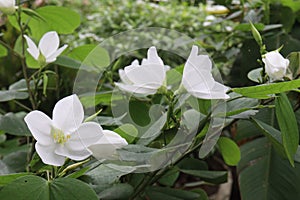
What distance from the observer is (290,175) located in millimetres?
813

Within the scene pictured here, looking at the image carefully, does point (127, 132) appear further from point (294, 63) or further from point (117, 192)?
point (294, 63)

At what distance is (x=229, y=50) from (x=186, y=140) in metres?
0.56

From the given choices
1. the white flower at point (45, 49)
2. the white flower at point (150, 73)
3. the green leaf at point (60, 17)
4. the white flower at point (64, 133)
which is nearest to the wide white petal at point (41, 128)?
the white flower at point (64, 133)

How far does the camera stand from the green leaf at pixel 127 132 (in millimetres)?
537

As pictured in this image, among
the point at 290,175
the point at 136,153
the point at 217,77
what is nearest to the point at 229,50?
the point at 290,175

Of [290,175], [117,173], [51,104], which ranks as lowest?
[51,104]

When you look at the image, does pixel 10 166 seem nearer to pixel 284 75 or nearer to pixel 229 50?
pixel 284 75

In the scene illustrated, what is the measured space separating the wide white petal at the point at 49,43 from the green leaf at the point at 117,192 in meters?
0.21

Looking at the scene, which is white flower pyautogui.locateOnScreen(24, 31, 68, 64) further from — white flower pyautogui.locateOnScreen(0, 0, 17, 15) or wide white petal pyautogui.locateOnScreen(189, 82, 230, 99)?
wide white petal pyautogui.locateOnScreen(189, 82, 230, 99)

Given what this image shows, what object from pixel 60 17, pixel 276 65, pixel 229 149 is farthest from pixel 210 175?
pixel 60 17

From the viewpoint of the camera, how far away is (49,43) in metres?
0.67

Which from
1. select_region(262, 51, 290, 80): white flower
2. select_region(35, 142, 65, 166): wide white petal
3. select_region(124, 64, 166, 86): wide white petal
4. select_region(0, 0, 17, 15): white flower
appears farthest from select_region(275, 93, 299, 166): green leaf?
select_region(0, 0, 17, 15): white flower

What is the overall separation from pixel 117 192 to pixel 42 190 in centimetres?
15

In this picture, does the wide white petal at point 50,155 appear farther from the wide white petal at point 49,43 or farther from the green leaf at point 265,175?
the green leaf at point 265,175
